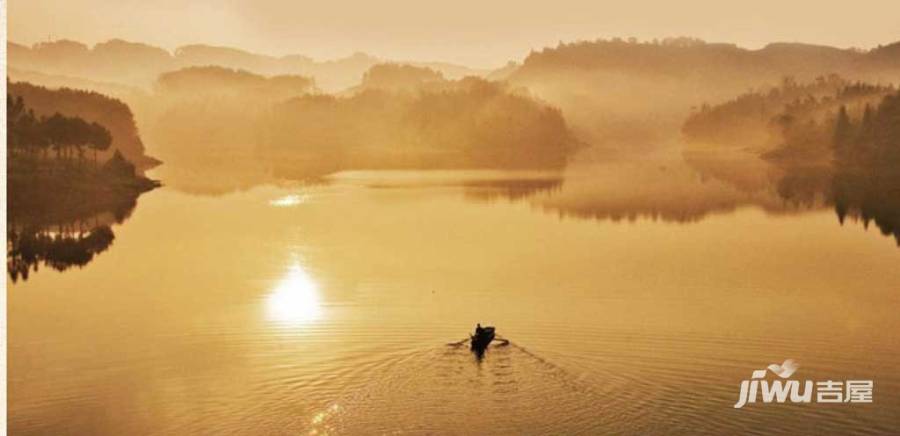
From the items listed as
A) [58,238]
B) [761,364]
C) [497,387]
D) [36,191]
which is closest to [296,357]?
[497,387]

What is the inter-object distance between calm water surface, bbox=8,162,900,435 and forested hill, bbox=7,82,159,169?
6825 centimetres

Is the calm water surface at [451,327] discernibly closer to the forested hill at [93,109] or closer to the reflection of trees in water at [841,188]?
the reflection of trees in water at [841,188]

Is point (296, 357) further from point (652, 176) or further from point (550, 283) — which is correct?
point (652, 176)

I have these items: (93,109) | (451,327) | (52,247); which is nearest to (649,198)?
(52,247)

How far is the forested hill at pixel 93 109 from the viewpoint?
4754 inches

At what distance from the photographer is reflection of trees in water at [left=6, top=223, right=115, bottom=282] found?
149 ft

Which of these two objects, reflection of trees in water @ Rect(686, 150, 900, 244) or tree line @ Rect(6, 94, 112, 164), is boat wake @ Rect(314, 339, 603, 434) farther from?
tree line @ Rect(6, 94, 112, 164)

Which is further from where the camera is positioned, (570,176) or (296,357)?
(570,176)

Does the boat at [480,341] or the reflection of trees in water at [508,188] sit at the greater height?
the reflection of trees in water at [508,188]

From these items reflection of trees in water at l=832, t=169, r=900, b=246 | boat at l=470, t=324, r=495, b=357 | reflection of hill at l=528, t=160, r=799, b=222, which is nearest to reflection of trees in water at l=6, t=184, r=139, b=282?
boat at l=470, t=324, r=495, b=357

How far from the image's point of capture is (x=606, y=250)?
1929 inches

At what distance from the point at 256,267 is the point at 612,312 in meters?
19.0

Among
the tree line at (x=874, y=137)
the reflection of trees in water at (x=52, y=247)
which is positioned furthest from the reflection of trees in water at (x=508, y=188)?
the tree line at (x=874, y=137)

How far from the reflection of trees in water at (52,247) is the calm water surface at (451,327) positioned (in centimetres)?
147
